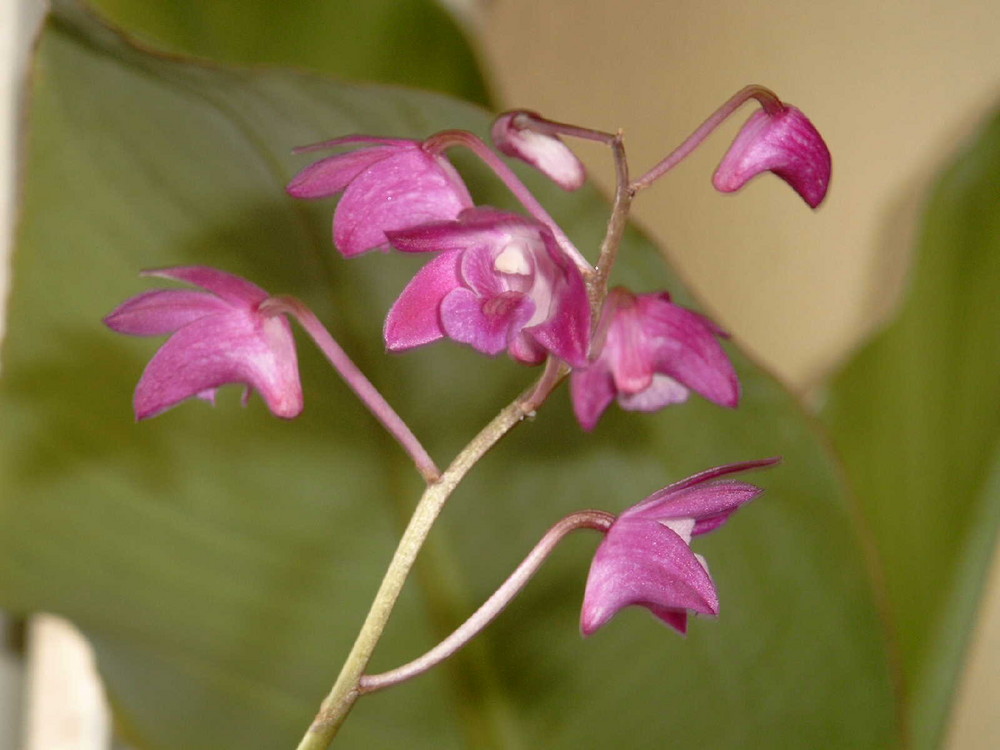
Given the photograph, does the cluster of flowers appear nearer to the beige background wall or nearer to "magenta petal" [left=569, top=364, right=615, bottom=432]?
"magenta petal" [left=569, top=364, right=615, bottom=432]

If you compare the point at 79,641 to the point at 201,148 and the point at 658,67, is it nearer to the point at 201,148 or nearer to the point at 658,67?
the point at 201,148

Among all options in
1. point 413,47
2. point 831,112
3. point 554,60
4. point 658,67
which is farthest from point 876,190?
point 413,47

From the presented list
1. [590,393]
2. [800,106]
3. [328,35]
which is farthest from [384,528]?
[800,106]

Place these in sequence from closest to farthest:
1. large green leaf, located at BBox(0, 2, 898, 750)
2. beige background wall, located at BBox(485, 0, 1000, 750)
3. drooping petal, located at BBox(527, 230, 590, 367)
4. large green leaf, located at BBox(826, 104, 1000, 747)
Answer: drooping petal, located at BBox(527, 230, 590, 367) < large green leaf, located at BBox(0, 2, 898, 750) < large green leaf, located at BBox(826, 104, 1000, 747) < beige background wall, located at BBox(485, 0, 1000, 750)

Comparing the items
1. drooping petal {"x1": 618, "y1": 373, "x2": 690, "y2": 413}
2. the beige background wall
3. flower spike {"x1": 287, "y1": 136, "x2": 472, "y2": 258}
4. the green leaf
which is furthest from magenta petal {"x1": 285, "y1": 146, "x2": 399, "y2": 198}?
the beige background wall

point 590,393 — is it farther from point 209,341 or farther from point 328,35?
point 328,35
